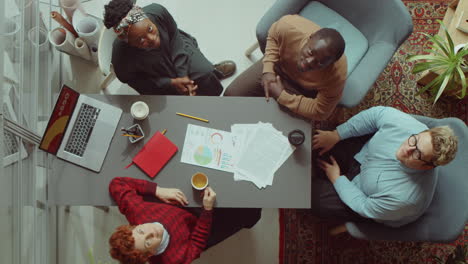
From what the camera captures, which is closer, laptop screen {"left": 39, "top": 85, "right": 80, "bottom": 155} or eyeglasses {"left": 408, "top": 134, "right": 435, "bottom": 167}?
eyeglasses {"left": 408, "top": 134, "right": 435, "bottom": 167}

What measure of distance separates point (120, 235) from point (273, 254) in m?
1.31

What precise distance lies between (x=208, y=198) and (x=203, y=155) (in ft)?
0.71

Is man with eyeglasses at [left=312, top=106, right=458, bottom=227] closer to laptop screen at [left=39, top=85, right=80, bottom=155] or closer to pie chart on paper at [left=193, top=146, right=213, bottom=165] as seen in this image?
pie chart on paper at [left=193, top=146, right=213, bottom=165]

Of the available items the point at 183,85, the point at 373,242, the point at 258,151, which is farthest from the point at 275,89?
the point at 373,242

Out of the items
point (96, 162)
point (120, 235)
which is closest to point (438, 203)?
point (120, 235)

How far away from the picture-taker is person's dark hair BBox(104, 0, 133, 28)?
1593 millimetres

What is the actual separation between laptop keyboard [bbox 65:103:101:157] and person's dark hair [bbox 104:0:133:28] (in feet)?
1.45

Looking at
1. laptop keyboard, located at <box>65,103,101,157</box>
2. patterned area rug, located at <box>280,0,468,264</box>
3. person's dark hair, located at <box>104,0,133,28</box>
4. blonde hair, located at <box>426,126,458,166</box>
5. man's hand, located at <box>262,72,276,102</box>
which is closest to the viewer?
blonde hair, located at <box>426,126,458,166</box>

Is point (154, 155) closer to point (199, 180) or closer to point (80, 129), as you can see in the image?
point (199, 180)

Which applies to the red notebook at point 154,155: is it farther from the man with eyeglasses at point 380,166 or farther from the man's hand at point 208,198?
the man with eyeglasses at point 380,166

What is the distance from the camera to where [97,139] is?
1707 mm

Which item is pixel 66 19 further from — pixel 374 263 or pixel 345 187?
pixel 374 263

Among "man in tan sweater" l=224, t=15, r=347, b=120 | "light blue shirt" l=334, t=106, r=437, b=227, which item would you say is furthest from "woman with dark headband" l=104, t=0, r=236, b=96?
"light blue shirt" l=334, t=106, r=437, b=227

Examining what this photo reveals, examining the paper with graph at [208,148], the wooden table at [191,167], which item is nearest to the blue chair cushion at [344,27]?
the wooden table at [191,167]
